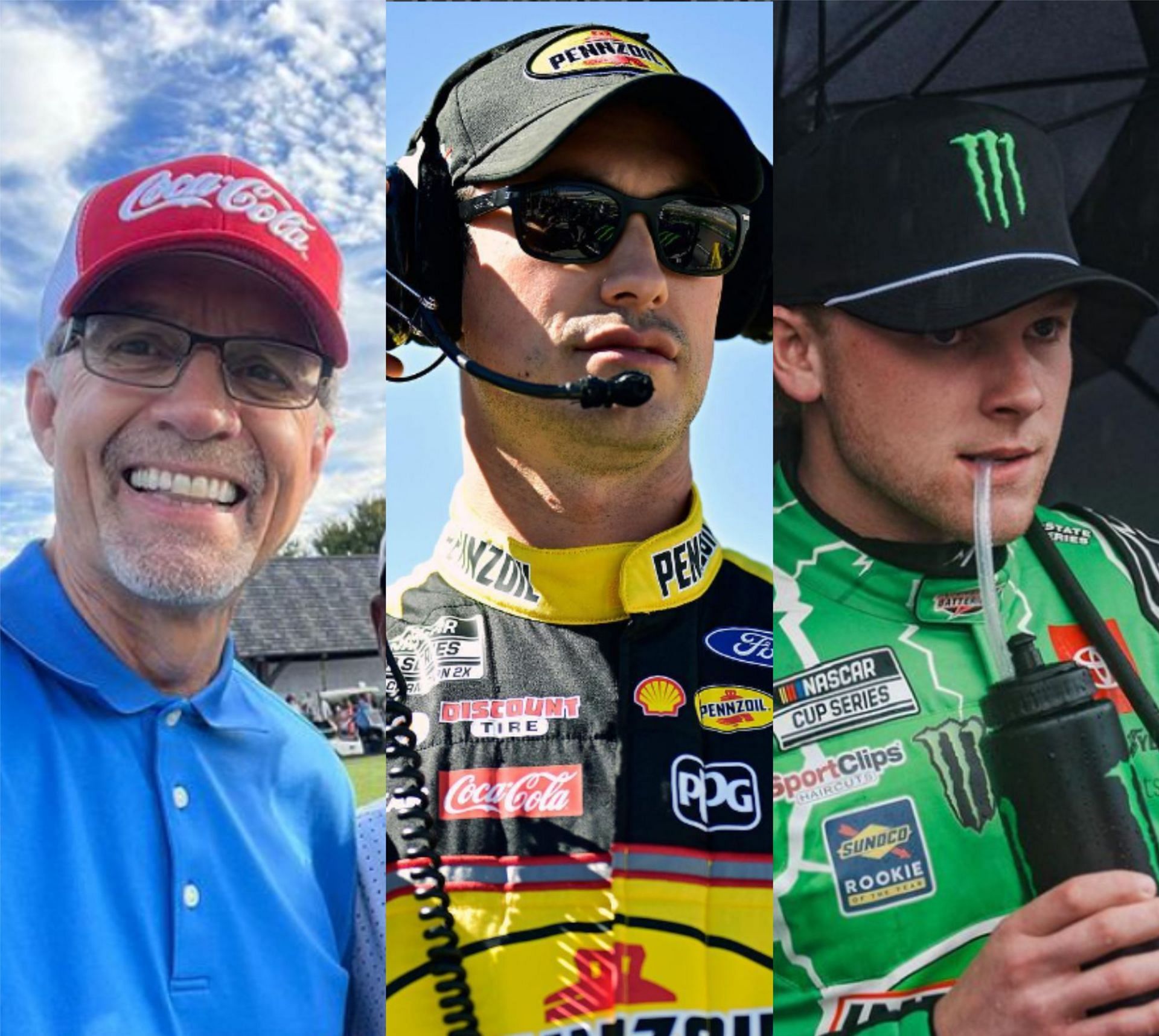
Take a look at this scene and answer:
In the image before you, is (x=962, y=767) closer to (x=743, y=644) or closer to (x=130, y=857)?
(x=743, y=644)

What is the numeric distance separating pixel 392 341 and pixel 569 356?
0.29 m

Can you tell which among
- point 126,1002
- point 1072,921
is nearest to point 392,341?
point 126,1002

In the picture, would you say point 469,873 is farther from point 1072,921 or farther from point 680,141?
point 680,141

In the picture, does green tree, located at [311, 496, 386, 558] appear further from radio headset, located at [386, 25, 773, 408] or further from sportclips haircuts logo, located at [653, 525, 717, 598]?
sportclips haircuts logo, located at [653, 525, 717, 598]

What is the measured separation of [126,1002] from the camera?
1.77 meters

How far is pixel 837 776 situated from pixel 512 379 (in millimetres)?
786

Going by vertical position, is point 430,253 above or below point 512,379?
above

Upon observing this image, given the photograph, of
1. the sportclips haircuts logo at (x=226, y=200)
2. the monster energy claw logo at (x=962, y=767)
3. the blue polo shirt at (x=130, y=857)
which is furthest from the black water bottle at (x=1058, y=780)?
the sportclips haircuts logo at (x=226, y=200)

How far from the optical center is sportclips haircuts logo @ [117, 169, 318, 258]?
1.89 metres

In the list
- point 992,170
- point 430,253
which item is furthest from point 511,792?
point 992,170

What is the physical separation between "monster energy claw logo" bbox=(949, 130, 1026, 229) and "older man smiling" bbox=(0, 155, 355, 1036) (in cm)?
102

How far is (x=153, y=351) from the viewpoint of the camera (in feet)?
6.12

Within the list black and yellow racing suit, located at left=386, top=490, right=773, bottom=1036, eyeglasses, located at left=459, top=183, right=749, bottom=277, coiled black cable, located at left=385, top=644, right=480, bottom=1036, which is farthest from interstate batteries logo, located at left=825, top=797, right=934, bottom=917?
eyeglasses, located at left=459, top=183, right=749, bottom=277

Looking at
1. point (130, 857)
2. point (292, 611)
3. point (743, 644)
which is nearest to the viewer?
point (130, 857)
